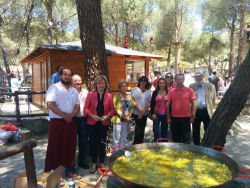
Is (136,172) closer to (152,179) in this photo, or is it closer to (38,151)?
(152,179)

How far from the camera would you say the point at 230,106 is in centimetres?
365

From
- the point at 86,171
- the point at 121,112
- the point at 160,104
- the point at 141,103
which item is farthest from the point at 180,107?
the point at 86,171

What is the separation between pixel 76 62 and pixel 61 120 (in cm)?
725

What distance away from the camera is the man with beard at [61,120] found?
317 cm

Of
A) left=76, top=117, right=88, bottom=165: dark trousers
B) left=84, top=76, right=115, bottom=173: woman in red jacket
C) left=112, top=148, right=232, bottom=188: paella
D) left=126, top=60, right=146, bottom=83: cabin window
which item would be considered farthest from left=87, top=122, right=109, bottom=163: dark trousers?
left=126, top=60, right=146, bottom=83: cabin window

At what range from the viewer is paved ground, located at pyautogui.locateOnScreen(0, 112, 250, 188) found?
3754 millimetres

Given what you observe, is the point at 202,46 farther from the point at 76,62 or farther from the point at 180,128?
the point at 180,128

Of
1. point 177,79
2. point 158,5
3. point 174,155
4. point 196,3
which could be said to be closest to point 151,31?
point 158,5

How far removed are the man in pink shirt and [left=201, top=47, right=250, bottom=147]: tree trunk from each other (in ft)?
1.79

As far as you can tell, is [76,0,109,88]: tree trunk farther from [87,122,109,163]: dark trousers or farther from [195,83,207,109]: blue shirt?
[195,83,207,109]: blue shirt

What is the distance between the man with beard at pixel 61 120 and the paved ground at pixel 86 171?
0.72m

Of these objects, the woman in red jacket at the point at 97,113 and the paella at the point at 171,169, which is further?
the woman in red jacket at the point at 97,113

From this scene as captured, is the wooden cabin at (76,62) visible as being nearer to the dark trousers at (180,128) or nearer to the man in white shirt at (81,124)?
the man in white shirt at (81,124)

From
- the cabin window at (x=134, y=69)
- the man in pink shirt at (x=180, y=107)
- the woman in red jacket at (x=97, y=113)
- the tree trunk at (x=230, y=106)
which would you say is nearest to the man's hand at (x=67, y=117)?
the woman in red jacket at (x=97, y=113)
